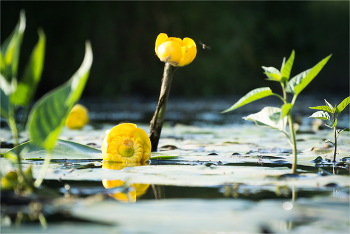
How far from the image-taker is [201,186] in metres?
0.92

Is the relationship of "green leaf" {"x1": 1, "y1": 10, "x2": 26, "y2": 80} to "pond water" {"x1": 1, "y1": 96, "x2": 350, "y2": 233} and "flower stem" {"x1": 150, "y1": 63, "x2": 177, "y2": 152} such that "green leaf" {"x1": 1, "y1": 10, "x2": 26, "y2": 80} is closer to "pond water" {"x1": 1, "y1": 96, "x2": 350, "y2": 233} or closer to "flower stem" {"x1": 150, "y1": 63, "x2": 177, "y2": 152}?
"pond water" {"x1": 1, "y1": 96, "x2": 350, "y2": 233}

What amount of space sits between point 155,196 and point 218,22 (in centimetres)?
898

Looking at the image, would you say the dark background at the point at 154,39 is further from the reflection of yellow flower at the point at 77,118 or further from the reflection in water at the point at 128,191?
the reflection in water at the point at 128,191

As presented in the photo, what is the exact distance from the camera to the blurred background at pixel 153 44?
25.7ft

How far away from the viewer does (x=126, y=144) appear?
125 cm

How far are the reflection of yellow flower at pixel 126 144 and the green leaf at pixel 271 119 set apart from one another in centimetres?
39

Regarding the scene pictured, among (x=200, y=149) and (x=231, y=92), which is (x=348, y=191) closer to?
(x=200, y=149)

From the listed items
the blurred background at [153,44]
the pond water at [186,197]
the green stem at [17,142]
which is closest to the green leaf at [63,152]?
the pond water at [186,197]

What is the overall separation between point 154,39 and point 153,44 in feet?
0.51

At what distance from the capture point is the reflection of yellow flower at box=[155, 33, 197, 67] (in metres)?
1.28

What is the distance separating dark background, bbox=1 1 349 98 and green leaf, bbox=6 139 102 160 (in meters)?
6.39

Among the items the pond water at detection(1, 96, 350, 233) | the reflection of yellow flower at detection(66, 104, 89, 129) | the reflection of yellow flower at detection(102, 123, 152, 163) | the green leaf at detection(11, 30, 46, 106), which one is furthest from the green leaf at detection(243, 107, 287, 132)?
the reflection of yellow flower at detection(66, 104, 89, 129)

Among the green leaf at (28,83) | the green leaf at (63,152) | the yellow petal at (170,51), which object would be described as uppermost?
the yellow petal at (170,51)

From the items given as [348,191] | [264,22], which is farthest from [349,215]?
[264,22]
